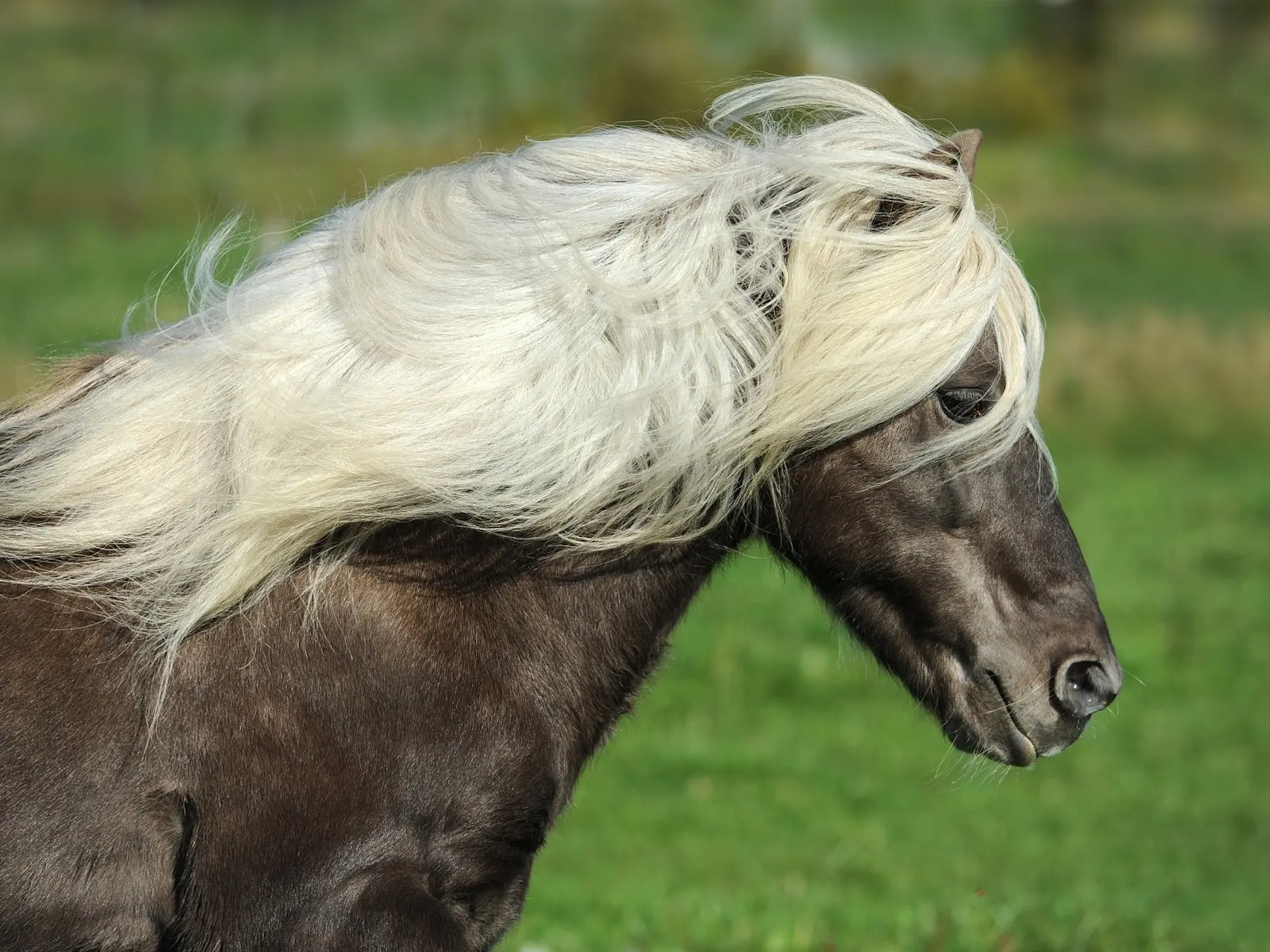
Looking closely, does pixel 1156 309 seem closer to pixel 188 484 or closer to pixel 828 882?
pixel 828 882

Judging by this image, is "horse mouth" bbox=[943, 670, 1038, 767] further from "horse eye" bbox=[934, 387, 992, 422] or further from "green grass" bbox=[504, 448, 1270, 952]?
"horse eye" bbox=[934, 387, 992, 422]

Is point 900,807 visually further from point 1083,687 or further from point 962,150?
point 962,150

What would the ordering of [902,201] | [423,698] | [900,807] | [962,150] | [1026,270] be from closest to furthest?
[423,698]
[902,201]
[962,150]
[900,807]
[1026,270]

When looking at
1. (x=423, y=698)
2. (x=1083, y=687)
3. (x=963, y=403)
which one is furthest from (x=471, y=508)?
(x=1083, y=687)

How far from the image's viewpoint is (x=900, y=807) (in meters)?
8.66

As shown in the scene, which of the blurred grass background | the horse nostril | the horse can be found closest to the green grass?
the blurred grass background

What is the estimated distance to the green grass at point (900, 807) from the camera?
Result: 5.75 m

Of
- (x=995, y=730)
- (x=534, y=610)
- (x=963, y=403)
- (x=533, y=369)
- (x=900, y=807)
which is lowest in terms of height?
(x=900, y=807)

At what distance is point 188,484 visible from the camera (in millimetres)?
3078

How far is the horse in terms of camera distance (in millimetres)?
2908

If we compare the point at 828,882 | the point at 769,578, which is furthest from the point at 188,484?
the point at 769,578

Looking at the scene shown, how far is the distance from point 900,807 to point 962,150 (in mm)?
5996

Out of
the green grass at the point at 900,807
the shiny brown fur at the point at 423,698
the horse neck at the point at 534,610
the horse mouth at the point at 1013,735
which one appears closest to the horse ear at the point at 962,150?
the shiny brown fur at the point at 423,698

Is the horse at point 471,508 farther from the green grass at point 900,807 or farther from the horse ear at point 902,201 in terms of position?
the green grass at point 900,807
